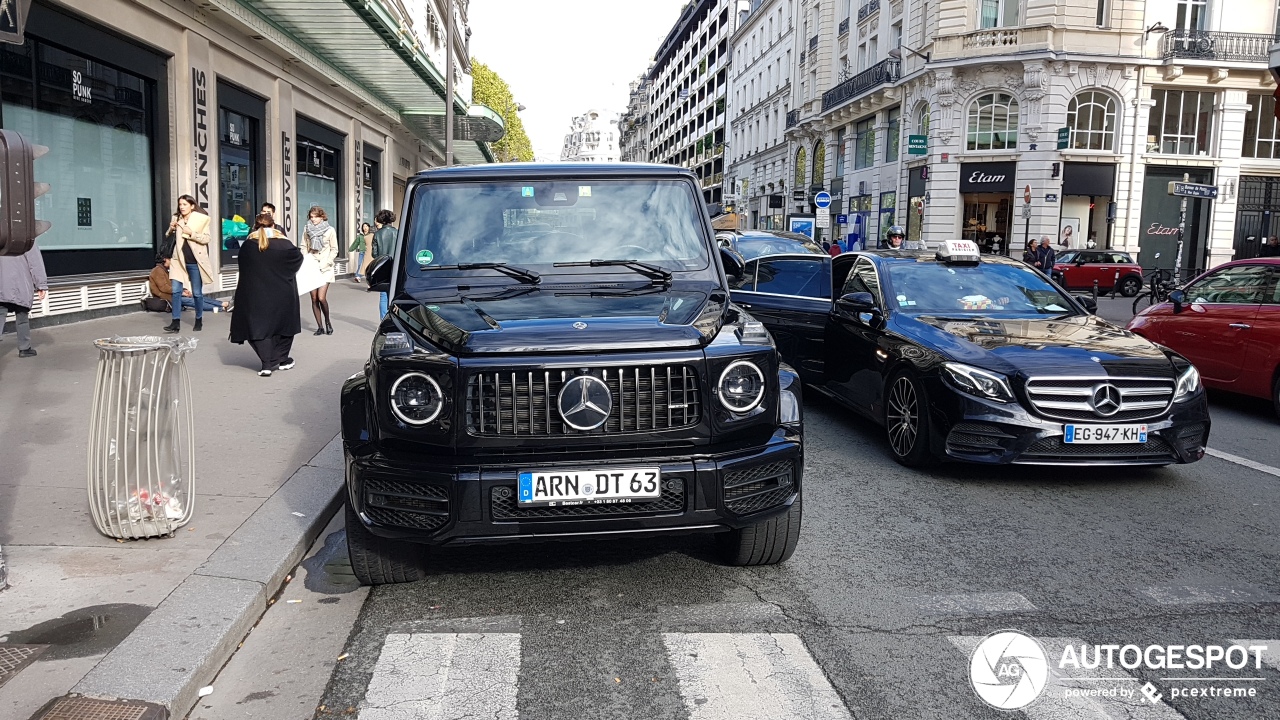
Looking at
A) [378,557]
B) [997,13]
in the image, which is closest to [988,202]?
[997,13]

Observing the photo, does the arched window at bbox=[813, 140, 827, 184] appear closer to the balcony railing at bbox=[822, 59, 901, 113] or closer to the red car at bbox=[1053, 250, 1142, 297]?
the balcony railing at bbox=[822, 59, 901, 113]

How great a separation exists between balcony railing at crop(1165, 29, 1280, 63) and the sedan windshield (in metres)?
35.9

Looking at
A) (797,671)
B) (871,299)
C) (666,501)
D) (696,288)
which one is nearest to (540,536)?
(666,501)

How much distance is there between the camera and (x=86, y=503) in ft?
17.4

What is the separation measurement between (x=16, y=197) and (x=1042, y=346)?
5.63m

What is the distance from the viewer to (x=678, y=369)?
3873 millimetres

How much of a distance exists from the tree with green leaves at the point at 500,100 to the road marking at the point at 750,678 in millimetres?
62642

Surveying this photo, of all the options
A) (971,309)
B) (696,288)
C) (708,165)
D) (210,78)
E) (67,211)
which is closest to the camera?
(696,288)

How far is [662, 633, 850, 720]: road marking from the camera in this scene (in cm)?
322

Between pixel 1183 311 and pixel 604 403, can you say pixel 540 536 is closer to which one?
pixel 604 403

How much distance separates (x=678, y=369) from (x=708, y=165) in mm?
89266

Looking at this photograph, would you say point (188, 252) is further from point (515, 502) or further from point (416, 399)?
point (515, 502)

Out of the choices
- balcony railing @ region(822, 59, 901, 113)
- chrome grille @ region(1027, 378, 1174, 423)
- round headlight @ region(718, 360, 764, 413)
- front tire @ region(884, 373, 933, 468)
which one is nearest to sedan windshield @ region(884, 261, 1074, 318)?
front tire @ region(884, 373, 933, 468)

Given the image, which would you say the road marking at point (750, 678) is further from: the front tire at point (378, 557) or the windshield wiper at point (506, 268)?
the windshield wiper at point (506, 268)
